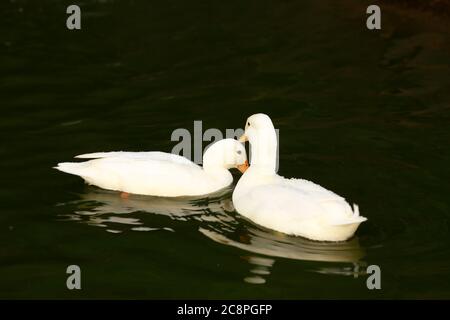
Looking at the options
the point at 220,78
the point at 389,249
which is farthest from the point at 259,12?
the point at 389,249

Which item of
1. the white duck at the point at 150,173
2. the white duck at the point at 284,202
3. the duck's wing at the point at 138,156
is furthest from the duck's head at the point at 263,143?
the duck's wing at the point at 138,156

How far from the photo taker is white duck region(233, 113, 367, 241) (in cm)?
861

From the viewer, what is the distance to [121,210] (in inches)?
388

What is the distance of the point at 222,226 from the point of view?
31.1ft

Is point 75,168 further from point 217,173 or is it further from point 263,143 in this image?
point 263,143

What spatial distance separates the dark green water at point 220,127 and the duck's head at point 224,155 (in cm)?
42

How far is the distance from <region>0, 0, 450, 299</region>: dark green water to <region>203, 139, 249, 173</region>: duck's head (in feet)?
1.39

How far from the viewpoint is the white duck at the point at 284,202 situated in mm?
8609

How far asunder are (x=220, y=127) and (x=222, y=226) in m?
3.21

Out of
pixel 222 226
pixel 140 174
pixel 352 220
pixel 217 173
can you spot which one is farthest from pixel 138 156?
pixel 352 220

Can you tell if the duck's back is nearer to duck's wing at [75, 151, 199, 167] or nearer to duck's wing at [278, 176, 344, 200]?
duck's wing at [75, 151, 199, 167]

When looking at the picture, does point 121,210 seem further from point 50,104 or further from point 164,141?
point 50,104

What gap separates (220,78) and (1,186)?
495 cm

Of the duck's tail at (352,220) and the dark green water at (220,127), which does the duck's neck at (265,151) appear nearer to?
the dark green water at (220,127)
